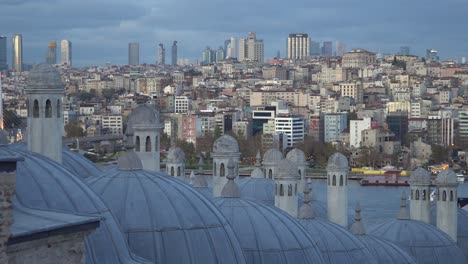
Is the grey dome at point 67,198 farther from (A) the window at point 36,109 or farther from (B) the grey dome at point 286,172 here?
(B) the grey dome at point 286,172

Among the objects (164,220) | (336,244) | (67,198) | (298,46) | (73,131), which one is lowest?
(336,244)

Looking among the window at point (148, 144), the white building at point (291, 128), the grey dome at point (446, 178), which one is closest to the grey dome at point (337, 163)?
the grey dome at point (446, 178)

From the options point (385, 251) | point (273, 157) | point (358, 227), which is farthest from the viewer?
point (273, 157)

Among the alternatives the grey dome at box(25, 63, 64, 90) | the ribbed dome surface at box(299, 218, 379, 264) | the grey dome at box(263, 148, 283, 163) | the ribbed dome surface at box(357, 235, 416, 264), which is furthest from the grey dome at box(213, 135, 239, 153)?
the grey dome at box(25, 63, 64, 90)

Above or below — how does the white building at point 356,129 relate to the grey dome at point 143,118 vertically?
below

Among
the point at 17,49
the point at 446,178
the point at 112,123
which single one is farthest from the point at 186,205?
the point at 112,123

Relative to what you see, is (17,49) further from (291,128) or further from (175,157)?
(175,157)
